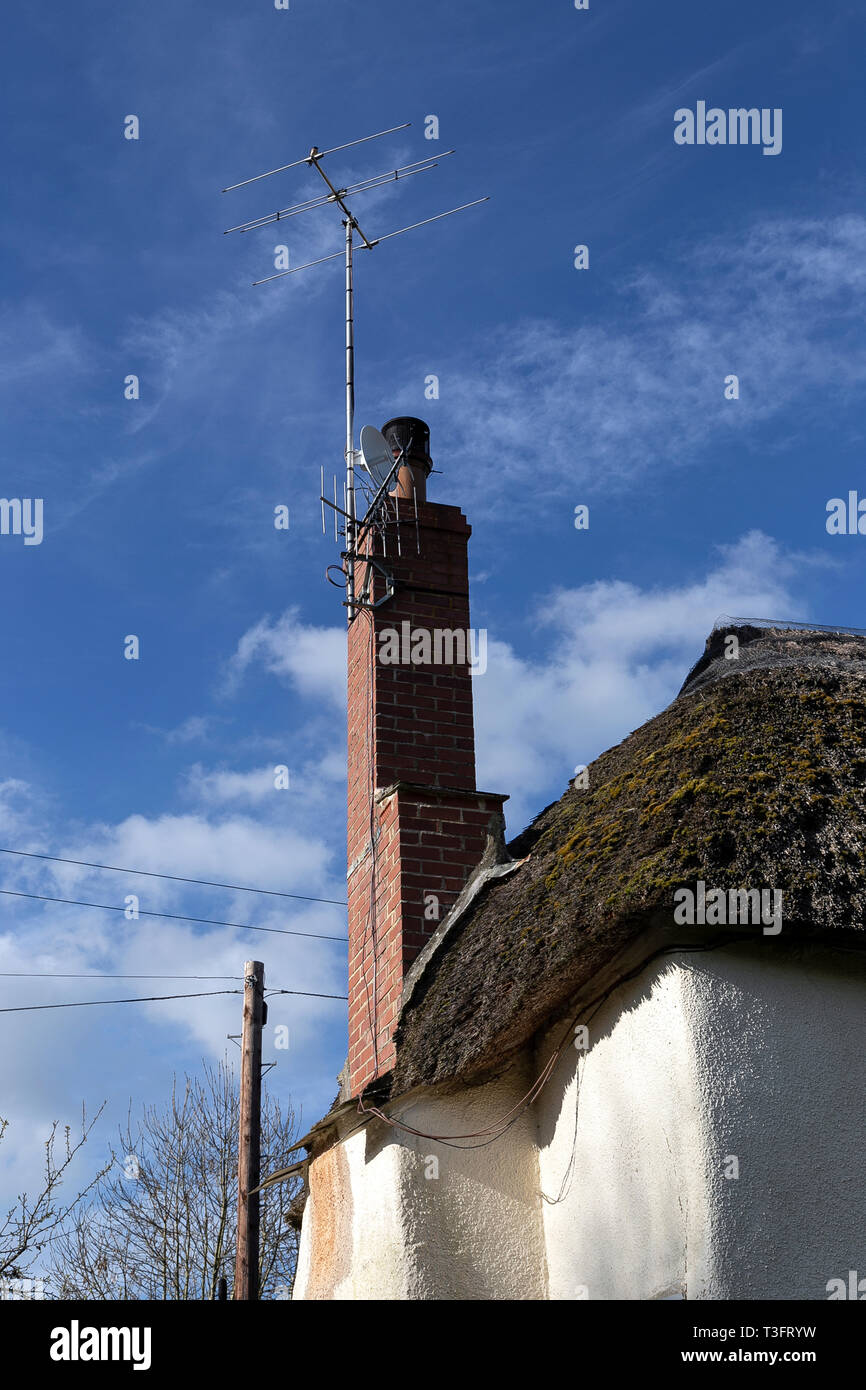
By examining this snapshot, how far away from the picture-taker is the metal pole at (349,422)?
8.17 m

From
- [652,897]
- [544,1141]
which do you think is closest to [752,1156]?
[652,897]

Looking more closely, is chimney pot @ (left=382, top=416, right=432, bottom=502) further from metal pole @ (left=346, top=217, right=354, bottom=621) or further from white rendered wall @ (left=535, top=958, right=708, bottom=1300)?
white rendered wall @ (left=535, top=958, right=708, bottom=1300)

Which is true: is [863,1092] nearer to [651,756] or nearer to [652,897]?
[652,897]

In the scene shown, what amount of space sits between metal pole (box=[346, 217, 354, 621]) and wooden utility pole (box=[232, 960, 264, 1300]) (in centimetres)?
577

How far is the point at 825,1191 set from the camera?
4629mm

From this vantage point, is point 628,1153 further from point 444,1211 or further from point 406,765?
point 406,765

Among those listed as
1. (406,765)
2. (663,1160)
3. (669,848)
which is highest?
(406,765)

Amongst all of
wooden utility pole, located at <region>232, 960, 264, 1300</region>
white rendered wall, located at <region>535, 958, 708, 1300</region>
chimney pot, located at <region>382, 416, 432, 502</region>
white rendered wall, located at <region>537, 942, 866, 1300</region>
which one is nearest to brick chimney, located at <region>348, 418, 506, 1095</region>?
chimney pot, located at <region>382, 416, 432, 502</region>

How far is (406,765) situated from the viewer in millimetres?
7473

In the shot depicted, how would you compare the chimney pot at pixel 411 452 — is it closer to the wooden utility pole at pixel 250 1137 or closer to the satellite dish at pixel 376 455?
the satellite dish at pixel 376 455

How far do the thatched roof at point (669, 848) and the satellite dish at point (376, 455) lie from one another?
9.50ft

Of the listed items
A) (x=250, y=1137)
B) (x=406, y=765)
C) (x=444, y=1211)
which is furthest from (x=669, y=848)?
(x=250, y=1137)

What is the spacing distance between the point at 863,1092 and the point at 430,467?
534cm

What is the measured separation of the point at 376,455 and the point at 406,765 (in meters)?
2.38
